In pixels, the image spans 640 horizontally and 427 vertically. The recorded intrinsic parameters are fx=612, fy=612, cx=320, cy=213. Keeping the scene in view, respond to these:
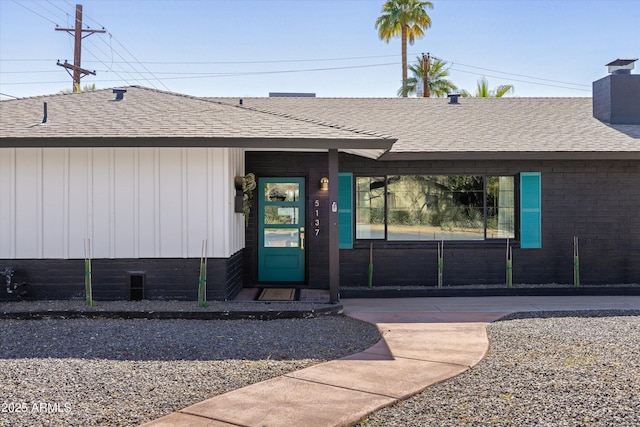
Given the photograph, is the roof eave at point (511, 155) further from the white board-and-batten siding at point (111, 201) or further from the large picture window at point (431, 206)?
the white board-and-batten siding at point (111, 201)

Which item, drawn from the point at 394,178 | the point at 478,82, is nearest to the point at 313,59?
the point at 478,82

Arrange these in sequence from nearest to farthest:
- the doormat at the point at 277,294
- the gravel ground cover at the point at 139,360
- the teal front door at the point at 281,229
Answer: the gravel ground cover at the point at 139,360, the doormat at the point at 277,294, the teal front door at the point at 281,229

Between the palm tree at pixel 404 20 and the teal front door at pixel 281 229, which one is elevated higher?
the palm tree at pixel 404 20

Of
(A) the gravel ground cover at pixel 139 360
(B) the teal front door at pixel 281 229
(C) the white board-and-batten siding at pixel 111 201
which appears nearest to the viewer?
(A) the gravel ground cover at pixel 139 360

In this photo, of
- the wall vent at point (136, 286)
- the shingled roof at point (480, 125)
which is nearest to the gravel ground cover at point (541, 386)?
the shingled roof at point (480, 125)

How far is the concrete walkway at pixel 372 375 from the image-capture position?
466 centimetres

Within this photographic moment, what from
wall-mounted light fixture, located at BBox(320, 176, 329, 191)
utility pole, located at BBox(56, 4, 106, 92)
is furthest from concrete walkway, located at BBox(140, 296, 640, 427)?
utility pole, located at BBox(56, 4, 106, 92)

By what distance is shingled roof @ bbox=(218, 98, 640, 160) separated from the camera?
1091 centimetres

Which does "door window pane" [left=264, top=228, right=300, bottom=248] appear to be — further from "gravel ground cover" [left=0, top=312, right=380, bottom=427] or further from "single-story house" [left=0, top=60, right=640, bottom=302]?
"gravel ground cover" [left=0, top=312, right=380, bottom=427]

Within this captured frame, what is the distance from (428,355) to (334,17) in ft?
51.3

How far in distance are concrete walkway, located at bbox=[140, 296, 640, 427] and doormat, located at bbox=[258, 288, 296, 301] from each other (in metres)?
1.07

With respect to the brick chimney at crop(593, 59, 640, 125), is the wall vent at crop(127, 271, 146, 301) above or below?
below

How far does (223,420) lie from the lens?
178 inches

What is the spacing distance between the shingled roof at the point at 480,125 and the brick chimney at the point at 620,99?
330 mm
